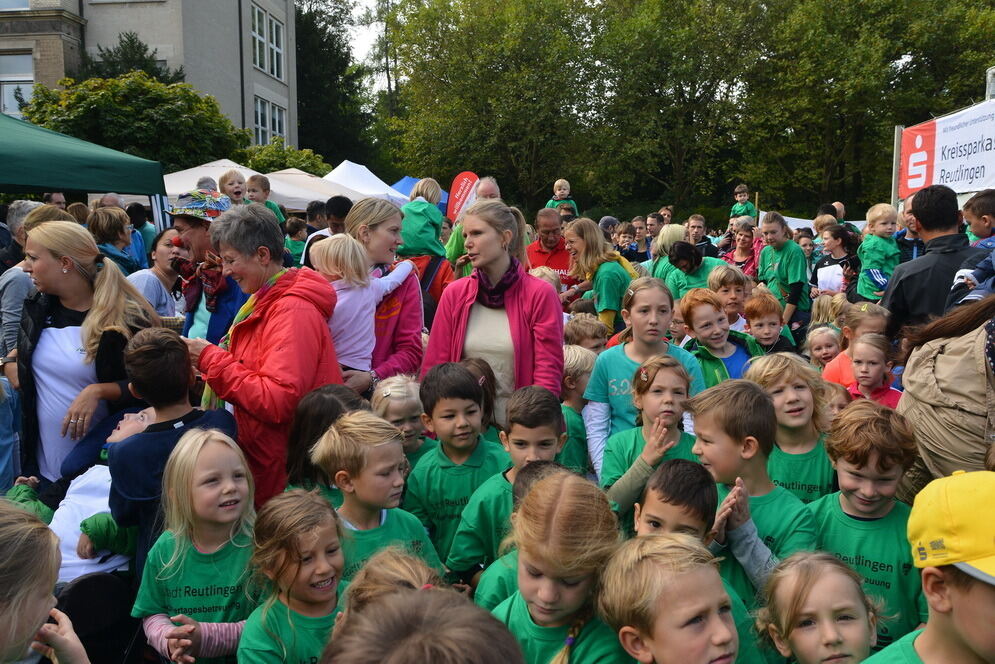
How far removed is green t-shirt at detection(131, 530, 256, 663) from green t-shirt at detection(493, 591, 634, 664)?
1092 millimetres

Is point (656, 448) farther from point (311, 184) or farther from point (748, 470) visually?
point (311, 184)

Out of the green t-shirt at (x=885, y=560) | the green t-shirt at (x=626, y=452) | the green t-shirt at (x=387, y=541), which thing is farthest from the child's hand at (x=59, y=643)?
the green t-shirt at (x=885, y=560)

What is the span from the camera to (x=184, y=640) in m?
2.80

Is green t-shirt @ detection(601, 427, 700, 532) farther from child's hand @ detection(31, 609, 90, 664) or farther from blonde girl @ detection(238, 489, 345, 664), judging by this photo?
child's hand @ detection(31, 609, 90, 664)

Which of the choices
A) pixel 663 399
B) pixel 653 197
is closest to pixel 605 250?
pixel 663 399

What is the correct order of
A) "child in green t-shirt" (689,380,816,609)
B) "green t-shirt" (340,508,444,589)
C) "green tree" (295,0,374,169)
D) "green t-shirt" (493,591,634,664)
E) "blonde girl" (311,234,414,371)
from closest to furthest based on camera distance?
1. "green t-shirt" (493,591,634,664)
2. "child in green t-shirt" (689,380,816,609)
3. "green t-shirt" (340,508,444,589)
4. "blonde girl" (311,234,414,371)
5. "green tree" (295,0,374,169)

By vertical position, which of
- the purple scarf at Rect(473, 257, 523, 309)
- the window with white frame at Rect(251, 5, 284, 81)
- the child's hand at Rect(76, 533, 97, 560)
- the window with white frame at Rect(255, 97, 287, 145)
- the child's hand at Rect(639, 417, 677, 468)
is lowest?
the child's hand at Rect(76, 533, 97, 560)

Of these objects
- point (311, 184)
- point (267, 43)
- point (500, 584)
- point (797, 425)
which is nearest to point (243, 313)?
point (500, 584)

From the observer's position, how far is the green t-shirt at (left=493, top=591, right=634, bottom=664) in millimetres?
2398

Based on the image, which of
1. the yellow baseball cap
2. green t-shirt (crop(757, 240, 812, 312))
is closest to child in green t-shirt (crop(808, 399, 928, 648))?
the yellow baseball cap

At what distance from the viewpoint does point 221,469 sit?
3109 mm

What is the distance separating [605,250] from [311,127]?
126ft

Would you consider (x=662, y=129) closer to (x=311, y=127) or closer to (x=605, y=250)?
(x=311, y=127)

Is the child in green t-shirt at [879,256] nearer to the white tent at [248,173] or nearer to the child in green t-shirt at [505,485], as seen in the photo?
the child in green t-shirt at [505,485]
